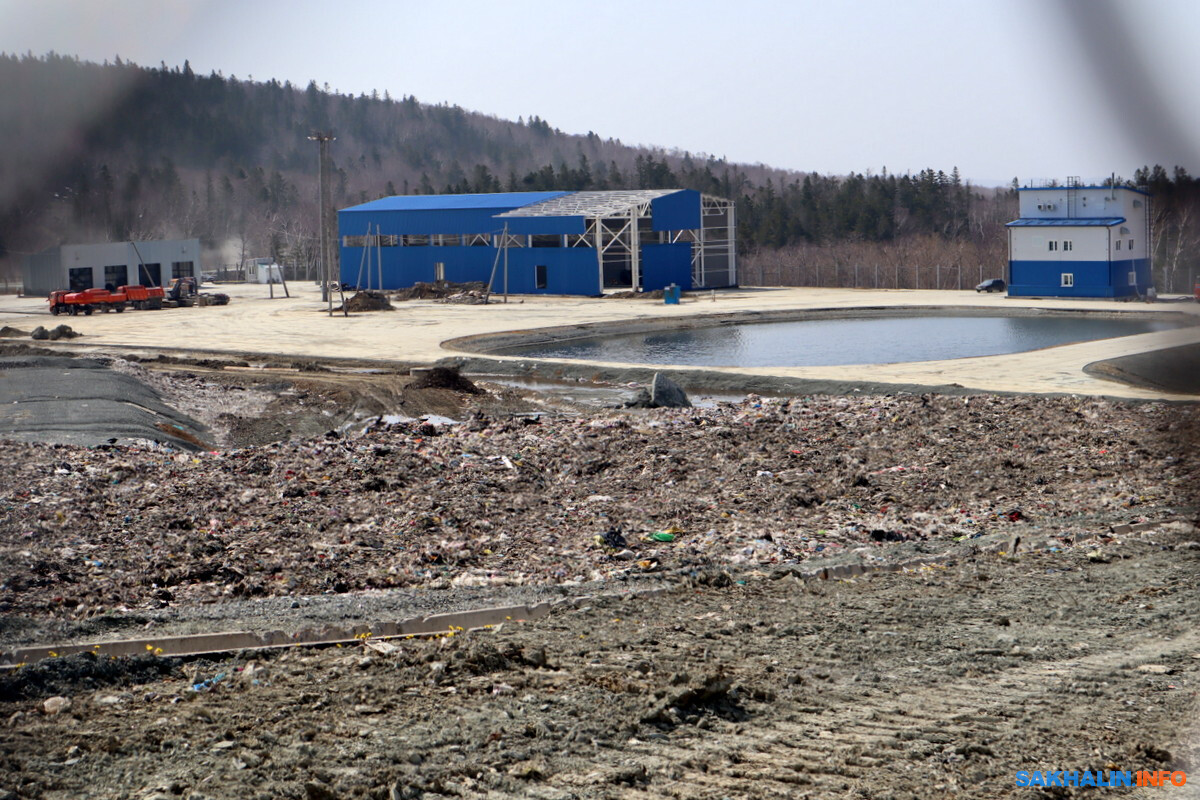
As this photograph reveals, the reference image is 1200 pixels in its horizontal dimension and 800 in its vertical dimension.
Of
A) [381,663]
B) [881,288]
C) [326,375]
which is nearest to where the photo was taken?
[381,663]

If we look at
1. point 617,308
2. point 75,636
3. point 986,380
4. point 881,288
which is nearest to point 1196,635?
point 75,636

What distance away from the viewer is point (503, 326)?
39.6m

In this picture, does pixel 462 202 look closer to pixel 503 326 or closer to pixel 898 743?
pixel 503 326

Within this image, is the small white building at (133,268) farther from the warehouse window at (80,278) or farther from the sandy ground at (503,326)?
the sandy ground at (503,326)

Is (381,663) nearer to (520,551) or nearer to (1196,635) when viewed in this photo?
(520,551)

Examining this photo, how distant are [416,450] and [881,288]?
53.1 m

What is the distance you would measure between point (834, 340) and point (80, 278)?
37179 millimetres

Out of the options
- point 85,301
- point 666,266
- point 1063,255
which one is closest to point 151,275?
point 85,301

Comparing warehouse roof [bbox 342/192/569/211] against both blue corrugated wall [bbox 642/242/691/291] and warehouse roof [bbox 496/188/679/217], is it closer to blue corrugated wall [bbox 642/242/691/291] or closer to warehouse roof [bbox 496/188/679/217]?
warehouse roof [bbox 496/188/679/217]

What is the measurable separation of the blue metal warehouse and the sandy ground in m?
2.06

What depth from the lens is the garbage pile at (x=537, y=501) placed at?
30.7ft

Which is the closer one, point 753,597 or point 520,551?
point 753,597

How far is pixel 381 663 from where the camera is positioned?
6.48 meters

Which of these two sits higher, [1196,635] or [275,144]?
[275,144]
